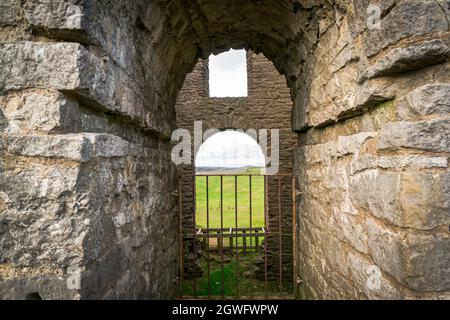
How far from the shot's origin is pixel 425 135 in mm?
1292

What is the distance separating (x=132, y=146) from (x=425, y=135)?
1.70 meters

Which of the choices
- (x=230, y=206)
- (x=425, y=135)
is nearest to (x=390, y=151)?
(x=425, y=135)

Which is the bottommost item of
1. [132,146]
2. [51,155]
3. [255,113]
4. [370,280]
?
[370,280]

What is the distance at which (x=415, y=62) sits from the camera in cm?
134

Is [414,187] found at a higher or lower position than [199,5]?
lower

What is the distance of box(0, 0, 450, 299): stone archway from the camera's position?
1.30 metres

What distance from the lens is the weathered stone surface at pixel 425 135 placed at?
127 cm

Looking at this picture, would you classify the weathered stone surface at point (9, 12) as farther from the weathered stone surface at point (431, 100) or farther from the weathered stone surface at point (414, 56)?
the weathered stone surface at point (431, 100)

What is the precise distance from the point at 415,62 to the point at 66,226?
5.67ft

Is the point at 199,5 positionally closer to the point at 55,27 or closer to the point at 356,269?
the point at 55,27

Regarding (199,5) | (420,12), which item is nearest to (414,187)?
(420,12)

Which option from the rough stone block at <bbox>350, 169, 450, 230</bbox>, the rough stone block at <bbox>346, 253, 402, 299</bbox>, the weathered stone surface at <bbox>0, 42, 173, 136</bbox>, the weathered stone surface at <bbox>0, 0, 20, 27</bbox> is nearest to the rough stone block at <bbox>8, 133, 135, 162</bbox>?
the weathered stone surface at <bbox>0, 42, 173, 136</bbox>

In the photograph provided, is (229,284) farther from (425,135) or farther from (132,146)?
(425,135)

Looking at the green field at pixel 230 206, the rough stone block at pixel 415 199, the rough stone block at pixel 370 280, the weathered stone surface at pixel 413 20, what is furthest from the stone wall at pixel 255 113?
the weathered stone surface at pixel 413 20
